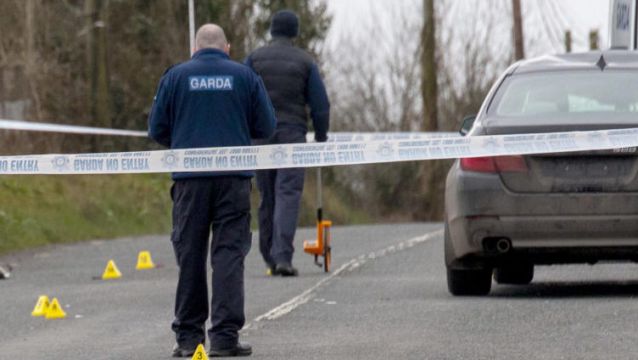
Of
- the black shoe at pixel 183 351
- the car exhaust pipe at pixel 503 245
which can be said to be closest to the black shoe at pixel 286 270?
the car exhaust pipe at pixel 503 245

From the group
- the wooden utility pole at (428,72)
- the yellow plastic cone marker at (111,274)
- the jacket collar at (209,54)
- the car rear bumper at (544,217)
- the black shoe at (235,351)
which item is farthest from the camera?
the wooden utility pole at (428,72)

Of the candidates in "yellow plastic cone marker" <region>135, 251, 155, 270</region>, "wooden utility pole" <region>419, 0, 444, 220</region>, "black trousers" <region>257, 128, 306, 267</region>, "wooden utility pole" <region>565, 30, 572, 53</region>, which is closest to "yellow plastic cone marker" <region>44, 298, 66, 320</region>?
"black trousers" <region>257, 128, 306, 267</region>

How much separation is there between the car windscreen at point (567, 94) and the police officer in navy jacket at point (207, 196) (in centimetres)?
285

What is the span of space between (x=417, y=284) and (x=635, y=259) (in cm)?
211

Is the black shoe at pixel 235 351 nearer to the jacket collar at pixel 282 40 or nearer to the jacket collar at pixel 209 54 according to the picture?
the jacket collar at pixel 209 54

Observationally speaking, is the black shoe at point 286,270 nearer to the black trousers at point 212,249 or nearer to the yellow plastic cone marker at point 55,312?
the yellow plastic cone marker at point 55,312

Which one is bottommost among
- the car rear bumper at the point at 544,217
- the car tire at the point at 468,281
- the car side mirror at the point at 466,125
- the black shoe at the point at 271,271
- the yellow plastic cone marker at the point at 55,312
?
the black shoe at the point at 271,271

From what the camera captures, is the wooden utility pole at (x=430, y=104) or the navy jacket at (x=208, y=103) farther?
the wooden utility pole at (x=430, y=104)

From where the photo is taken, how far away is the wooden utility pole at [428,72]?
136 feet

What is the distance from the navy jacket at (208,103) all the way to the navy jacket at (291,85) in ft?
16.6

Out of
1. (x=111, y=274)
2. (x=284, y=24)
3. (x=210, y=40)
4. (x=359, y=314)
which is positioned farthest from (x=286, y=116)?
(x=210, y=40)

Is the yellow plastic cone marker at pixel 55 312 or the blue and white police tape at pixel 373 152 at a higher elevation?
the blue and white police tape at pixel 373 152

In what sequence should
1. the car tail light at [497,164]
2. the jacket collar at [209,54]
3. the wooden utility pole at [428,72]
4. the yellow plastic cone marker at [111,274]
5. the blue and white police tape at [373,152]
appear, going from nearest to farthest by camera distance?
the jacket collar at [209,54] < the blue and white police tape at [373,152] < the car tail light at [497,164] < the yellow plastic cone marker at [111,274] < the wooden utility pole at [428,72]

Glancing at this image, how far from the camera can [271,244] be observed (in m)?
15.7
